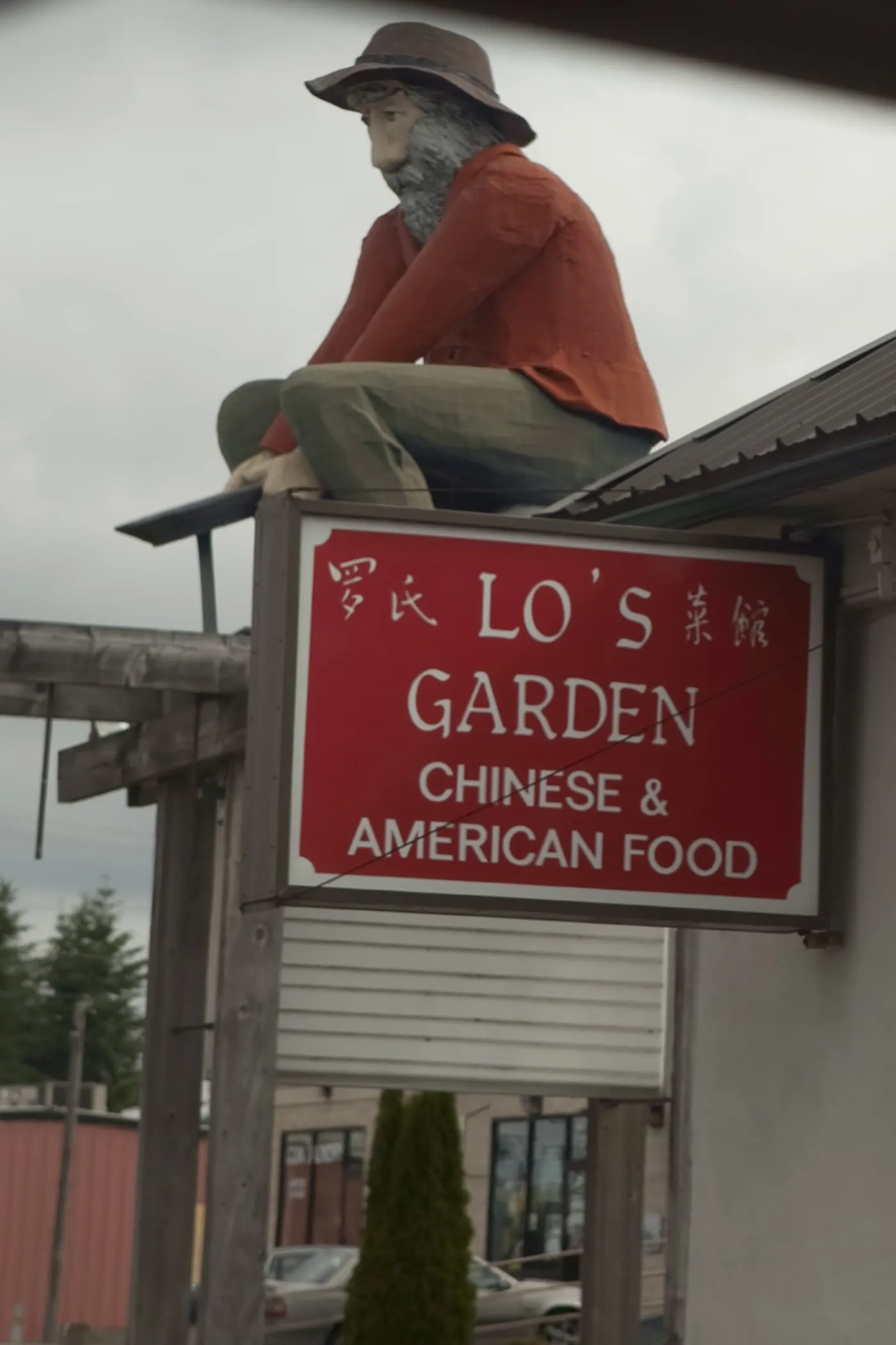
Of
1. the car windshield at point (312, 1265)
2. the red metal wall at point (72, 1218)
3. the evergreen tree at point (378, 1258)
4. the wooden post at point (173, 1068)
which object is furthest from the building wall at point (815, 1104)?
the red metal wall at point (72, 1218)

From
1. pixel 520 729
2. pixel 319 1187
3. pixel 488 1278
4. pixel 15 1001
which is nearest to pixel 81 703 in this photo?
pixel 520 729

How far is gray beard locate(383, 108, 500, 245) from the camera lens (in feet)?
24.9

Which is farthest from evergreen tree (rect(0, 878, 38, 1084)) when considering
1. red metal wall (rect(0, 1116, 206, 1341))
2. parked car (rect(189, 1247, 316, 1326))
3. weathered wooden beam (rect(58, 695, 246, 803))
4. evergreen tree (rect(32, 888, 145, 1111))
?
weathered wooden beam (rect(58, 695, 246, 803))

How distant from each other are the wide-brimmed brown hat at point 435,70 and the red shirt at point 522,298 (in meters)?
0.14

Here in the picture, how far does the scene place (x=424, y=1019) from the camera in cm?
852

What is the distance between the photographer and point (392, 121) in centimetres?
763

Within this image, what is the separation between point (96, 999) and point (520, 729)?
64619 millimetres

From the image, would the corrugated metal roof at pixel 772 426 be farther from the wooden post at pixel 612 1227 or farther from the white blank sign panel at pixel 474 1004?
the wooden post at pixel 612 1227

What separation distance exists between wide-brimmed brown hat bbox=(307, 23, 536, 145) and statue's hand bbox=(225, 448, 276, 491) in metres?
1.36

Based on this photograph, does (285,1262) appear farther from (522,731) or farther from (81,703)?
(522,731)

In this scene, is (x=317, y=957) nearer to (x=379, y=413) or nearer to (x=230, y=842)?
(x=230, y=842)

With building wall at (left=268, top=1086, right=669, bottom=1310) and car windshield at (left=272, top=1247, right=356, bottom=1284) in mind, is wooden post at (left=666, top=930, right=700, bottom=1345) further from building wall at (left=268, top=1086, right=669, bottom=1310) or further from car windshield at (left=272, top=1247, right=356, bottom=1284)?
building wall at (left=268, top=1086, right=669, bottom=1310)

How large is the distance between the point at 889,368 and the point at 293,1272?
2280cm

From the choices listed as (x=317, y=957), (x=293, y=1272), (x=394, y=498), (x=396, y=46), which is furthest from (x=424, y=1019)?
(x=293, y=1272)
